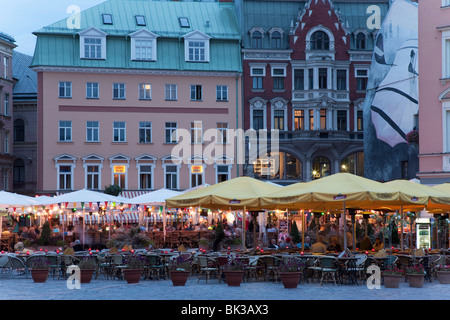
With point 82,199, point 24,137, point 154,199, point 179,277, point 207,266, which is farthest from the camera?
point 24,137

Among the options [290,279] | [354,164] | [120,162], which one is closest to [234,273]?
[290,279]

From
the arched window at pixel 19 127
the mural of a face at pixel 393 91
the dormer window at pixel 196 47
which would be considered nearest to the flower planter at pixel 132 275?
the mural of a face at pixel 393 91

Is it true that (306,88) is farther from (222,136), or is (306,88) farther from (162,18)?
(162,18)

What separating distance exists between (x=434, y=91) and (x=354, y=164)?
806 inches

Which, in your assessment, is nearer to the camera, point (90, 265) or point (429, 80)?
point (90, 265)

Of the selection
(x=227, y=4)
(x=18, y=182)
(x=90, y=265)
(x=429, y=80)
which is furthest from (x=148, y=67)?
(x=90, y=265)

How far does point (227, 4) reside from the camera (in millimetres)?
62250

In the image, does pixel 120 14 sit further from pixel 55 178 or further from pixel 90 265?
Result: pixel 90 265

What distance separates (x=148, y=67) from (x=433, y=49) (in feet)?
78.0

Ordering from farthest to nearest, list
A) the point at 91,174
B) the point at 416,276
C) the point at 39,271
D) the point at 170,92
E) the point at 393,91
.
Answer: the point at 170,92 → the point at 91,174 → the point at 393,91 → the point at 39,271 → the point at 416,276

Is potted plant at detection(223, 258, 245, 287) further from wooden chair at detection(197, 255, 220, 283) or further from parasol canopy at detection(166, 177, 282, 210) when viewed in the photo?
parasol canopy at detection(166, 177, 282, 210)

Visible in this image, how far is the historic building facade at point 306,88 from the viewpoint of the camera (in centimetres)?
5697

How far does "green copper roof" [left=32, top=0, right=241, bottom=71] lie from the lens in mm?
55763

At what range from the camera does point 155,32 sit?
58031 millimetres
